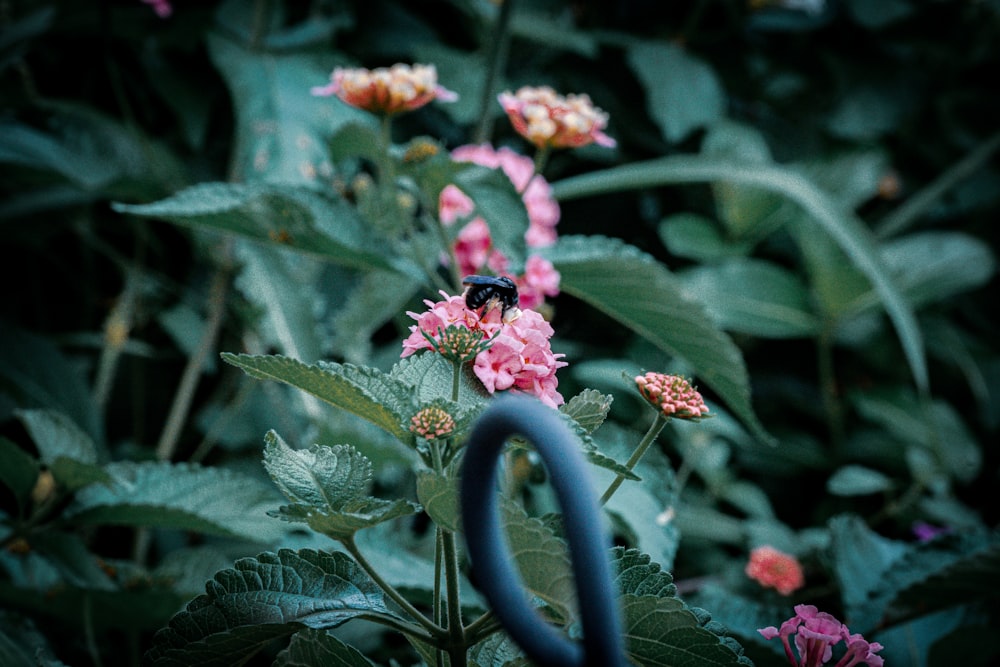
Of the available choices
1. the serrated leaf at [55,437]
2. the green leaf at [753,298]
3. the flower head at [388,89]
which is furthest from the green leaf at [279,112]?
the green leaf at [753,298]

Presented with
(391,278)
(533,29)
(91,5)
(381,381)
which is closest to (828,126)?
(533,29)

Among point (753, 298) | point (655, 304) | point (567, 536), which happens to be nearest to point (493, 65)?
point (655, 304)

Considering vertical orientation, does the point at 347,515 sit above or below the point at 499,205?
below

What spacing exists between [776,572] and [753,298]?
1.50 feet

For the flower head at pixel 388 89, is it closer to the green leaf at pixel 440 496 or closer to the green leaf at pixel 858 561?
the green leaf at pixel 440 496

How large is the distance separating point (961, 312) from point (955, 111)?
329mm

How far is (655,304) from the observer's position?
0.62 metres

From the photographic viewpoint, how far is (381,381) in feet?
1.03

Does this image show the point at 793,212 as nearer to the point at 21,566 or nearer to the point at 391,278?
the point at 391,278

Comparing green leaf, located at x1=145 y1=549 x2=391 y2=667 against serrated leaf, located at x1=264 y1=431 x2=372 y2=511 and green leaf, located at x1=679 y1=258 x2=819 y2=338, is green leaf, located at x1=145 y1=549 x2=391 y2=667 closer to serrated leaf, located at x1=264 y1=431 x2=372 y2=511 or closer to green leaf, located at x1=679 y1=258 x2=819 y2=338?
serrated leaf, located at x1=264 y1=431 x2=372 y2=511

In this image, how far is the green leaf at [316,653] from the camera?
1.04 feet

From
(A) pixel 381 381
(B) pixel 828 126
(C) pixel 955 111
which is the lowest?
(A) pixel 381 381

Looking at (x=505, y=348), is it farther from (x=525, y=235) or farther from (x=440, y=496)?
(x=525, y=235)

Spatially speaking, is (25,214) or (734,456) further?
(734,456)
